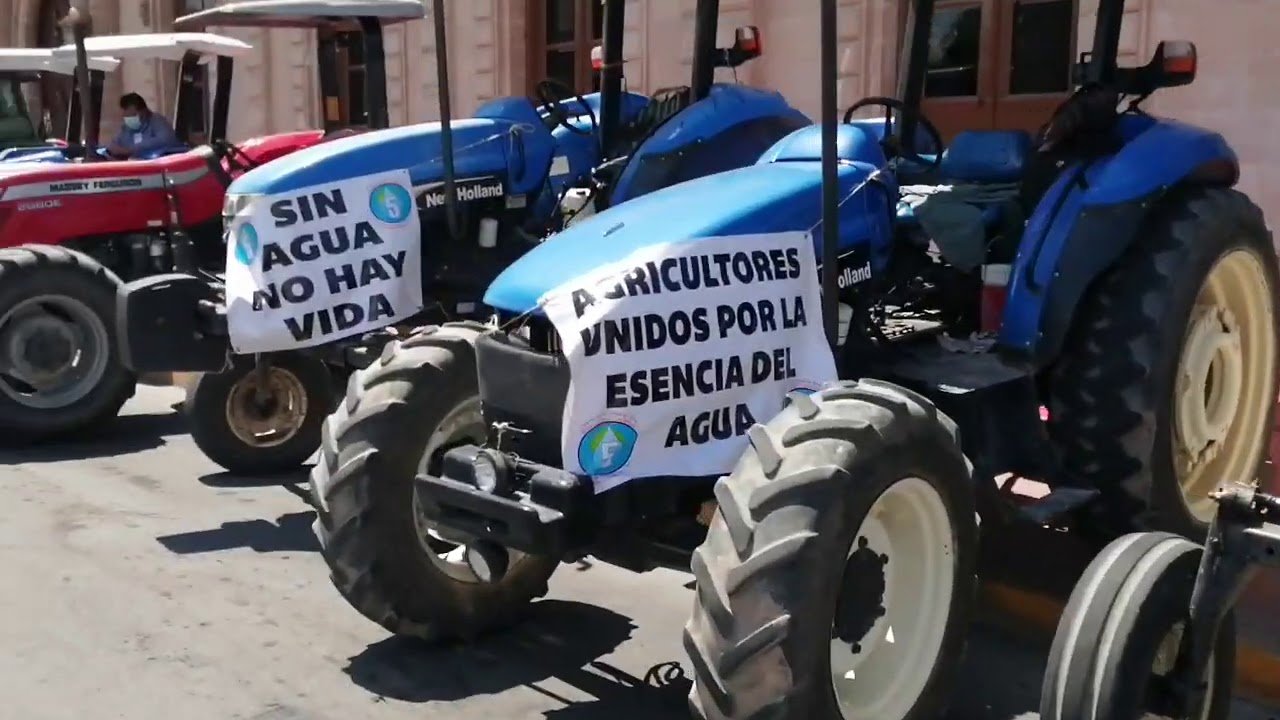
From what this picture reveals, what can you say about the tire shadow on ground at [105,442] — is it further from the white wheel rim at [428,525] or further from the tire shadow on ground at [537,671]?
the white wheel rim at [428,525]

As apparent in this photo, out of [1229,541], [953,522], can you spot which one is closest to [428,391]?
[953,522]

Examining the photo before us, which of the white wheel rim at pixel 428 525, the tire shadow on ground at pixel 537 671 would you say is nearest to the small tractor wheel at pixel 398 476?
the white wheel rim at pixel 428 525

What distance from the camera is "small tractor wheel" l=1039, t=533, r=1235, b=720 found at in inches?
119

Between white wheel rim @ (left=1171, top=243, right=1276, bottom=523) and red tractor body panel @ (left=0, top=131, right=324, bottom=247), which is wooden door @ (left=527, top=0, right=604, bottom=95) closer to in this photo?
red tractor body panel @ (left=0, top=131, right=324, bottom=247)

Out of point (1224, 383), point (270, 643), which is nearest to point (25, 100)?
point (270, 643)

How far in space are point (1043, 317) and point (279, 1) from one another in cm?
465

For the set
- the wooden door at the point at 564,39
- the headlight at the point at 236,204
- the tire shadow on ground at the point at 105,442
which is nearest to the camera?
the headlight at the point at 236,204

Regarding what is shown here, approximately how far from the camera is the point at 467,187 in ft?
21.8

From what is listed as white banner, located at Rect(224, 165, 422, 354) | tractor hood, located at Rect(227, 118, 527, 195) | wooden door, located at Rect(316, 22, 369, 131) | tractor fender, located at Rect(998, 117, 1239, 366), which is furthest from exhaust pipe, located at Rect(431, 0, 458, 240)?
wooden door, located at Rect(316, 22, 369, 131)

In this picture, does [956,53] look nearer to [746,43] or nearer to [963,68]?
[963,68]

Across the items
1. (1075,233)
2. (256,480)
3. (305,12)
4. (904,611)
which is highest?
(305,12)

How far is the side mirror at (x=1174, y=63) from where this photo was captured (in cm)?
495

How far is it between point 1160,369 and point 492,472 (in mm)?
2198

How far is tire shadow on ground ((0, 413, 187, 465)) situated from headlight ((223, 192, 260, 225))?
2.28 meters
